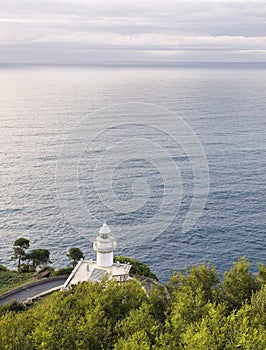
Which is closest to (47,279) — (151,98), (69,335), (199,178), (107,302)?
(107,302)

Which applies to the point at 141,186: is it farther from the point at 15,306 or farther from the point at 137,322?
the point at 137,322

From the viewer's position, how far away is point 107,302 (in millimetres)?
29172

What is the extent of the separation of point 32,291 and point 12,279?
6522 millimetres

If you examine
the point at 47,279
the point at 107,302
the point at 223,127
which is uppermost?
the point at 223,127

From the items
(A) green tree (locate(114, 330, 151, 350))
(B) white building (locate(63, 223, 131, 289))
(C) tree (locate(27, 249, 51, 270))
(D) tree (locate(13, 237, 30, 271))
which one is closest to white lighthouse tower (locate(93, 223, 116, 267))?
(B) white building (locate(63, 223, 131, 289))

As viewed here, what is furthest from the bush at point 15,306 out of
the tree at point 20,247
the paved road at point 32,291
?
the tree at point 20,247

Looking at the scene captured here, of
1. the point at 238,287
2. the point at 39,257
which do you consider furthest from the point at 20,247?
the point at 238,287

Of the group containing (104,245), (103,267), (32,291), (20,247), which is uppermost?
(104,245)

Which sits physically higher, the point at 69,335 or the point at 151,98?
the point at 151,98

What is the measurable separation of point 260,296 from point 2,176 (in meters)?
69.9

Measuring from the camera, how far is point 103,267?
146 feet

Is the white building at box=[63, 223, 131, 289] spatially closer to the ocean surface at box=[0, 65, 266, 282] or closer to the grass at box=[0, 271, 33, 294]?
the grass at box=[0, 271, 33, 294]

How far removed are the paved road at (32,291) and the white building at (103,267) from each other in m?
3.72

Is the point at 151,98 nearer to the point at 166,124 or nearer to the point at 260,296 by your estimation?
the point at 166,124
